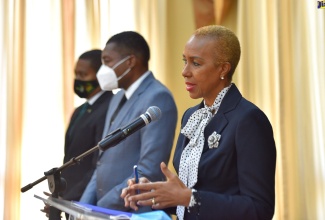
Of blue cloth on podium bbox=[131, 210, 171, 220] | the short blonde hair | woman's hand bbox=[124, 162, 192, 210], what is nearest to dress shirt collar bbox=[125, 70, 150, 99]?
the short blonde hair

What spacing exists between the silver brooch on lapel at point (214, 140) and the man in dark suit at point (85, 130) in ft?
5.50

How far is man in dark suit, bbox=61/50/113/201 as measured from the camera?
3664mm

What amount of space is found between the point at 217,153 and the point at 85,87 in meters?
2.21

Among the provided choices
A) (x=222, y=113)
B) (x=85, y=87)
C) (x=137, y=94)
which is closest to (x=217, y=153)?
(x=222, y=113)

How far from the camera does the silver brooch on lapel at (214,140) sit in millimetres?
2020

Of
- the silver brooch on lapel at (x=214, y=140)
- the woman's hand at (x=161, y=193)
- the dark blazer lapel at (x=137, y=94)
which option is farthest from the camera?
the dark blazer lapel at (x=137, y=94)

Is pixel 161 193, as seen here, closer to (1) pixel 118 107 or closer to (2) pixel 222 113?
(2) pixel 222 113

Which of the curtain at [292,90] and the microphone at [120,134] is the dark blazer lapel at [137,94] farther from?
the microphone at [120,134]

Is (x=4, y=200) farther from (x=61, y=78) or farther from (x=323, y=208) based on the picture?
(x=323, y=208)

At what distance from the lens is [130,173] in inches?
126

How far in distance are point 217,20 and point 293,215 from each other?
1581 mm

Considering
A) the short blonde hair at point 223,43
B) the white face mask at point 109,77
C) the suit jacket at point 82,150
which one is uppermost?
the short blonde hair at point 223,43

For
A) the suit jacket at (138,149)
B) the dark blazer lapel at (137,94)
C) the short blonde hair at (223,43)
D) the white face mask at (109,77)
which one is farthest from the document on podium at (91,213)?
the white face mask at (109,77)

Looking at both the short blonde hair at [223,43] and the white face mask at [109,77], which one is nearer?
the short blonde hair at [223,43]
